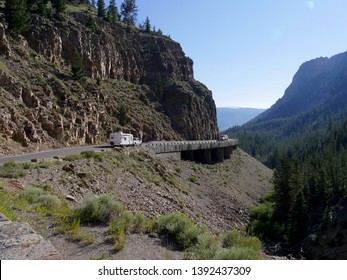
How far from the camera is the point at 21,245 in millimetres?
6566

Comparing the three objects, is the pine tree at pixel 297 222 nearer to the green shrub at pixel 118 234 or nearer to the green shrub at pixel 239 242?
the green shrub at pixel 239 242

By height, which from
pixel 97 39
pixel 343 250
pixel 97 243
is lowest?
pixel 343 250

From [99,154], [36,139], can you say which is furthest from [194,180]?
[36,139]

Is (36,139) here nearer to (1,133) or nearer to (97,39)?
(1,133)

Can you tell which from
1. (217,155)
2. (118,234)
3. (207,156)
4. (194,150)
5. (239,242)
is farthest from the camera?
(217,155)

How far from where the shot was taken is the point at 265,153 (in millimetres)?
177000

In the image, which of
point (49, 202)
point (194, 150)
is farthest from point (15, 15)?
point (49, 202)

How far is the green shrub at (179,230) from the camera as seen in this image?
29.5ft

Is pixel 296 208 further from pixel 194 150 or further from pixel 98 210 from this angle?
pixel 98 210

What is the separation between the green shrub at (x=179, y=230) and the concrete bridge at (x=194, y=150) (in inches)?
1183

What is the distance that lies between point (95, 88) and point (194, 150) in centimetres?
2008

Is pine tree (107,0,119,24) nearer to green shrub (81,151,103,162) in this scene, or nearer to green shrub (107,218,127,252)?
green shrub (81,151,103,162)

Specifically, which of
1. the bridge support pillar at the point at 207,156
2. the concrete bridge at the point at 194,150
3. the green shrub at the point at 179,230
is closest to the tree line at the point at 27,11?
the concrete bridge at the point at 194,150
